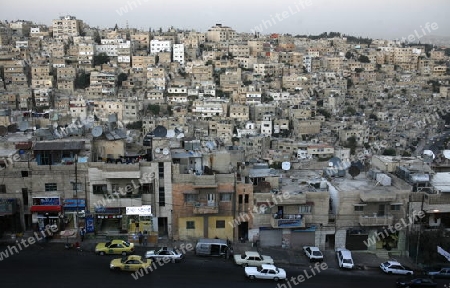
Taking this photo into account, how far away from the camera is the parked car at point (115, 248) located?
505 inches

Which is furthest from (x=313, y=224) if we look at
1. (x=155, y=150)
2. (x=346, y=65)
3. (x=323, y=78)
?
(x=346, y=65)

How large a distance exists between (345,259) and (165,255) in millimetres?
4724

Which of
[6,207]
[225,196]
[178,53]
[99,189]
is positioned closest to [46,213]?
[6,207]

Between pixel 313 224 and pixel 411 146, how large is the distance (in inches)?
1856

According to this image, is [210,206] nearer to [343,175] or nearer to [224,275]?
[224,275]

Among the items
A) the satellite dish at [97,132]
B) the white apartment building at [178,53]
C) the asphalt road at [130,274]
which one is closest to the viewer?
the asphalt road at [130,274]

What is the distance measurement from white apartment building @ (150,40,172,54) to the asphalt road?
244 feet

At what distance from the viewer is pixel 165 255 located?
1262 centimetres

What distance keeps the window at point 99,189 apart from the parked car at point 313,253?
6.02 m

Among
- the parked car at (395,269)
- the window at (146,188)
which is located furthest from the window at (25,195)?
the parked car at (395,269)

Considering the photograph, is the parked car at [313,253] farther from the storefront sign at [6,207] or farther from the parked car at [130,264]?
the storefront sign at [6,207]

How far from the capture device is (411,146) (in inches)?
2248

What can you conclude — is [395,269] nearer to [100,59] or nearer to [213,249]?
[213,249]

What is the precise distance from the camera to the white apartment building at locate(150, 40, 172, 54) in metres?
84.8
